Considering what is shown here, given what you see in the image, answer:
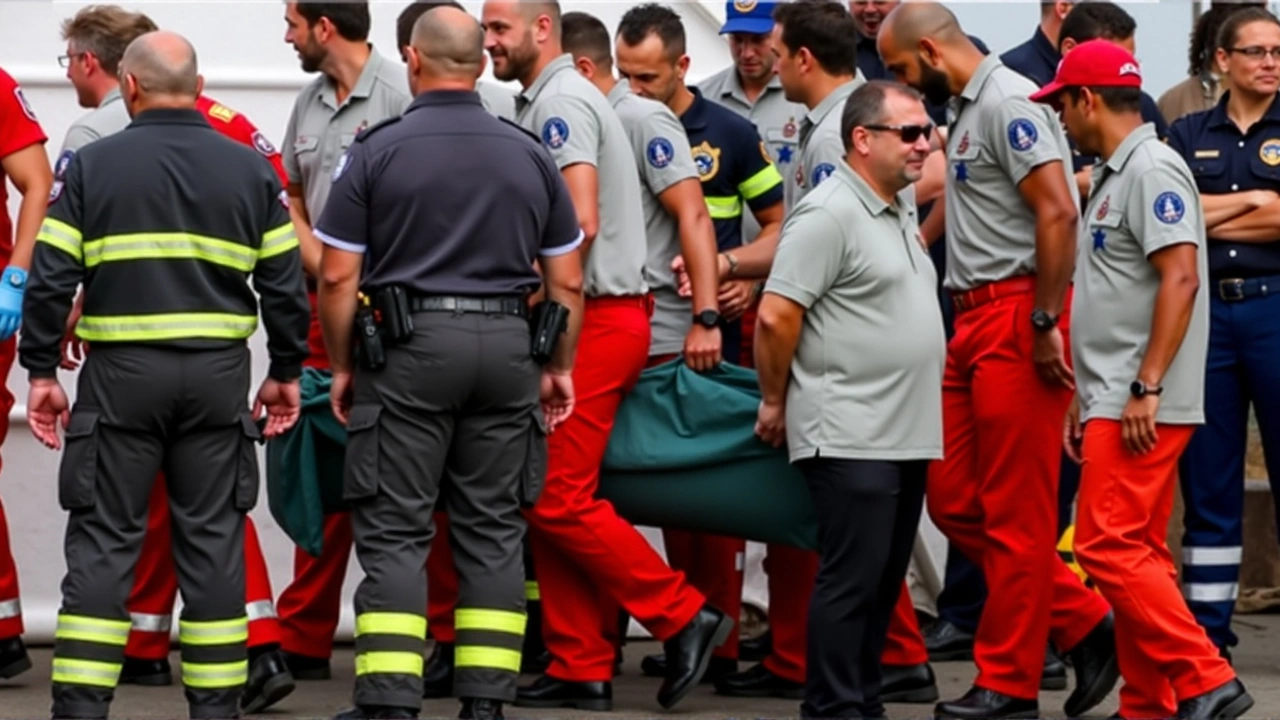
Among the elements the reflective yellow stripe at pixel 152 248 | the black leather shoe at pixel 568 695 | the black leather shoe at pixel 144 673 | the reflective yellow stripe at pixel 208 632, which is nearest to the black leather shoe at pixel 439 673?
the black leather shoe at pixel 568 695

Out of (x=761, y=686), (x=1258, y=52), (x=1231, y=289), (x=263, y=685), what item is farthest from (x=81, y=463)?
(x=1258, y=52)

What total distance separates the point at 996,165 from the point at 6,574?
3214mm

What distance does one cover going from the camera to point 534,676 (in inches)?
307

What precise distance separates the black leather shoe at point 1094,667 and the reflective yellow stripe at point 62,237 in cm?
305

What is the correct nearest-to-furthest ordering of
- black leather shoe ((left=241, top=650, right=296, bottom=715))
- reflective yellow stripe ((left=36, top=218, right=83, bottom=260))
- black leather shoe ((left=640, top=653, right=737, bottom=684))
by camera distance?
reflective yellow stripe ((left=36, top=218, right=83, bottom=260)) → black leather shoe ((left=241, top=650, right=296, bottom=715)) → black leather shoe ((left=640, top=653, right=737, bottom=684))

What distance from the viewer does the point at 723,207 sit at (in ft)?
25.8

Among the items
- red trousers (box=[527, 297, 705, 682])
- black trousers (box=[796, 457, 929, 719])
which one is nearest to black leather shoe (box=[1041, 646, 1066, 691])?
red trousers (box=[527, 297, 705, 682])

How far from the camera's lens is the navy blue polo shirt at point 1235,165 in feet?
25.1

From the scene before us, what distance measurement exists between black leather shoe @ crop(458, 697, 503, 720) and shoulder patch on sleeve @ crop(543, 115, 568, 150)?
1615 millimetres

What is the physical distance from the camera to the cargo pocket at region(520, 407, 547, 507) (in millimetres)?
6625

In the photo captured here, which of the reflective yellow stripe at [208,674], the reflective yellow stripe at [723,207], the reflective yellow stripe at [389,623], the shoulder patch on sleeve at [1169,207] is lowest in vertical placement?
the reflective yellow stripe at [208,674]

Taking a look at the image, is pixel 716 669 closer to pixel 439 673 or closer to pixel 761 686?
pixel 761 686

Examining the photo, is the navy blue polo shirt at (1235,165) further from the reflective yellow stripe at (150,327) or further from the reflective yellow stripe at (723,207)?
the reflective yellow stripe at (150,327)

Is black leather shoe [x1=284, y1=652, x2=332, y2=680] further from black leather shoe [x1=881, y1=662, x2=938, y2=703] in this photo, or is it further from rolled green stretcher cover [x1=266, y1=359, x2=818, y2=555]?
black leather shoe [x1=881, y1=662, x2=938, y2=703]
